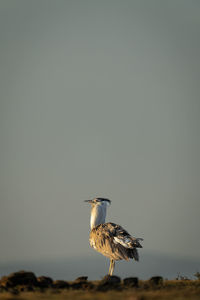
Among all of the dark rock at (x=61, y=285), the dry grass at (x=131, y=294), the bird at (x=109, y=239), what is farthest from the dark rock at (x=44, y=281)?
the bird at (x=109, y=239)

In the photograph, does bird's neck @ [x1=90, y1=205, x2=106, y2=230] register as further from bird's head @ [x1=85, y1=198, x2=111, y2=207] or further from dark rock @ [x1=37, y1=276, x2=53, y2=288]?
dark rock @ [x1=37, y1=276, x2=53, y2=288]

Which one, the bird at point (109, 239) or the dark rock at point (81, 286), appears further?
the bird at point (109, 239)

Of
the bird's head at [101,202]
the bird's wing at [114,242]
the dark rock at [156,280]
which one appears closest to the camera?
the dark rock at [156,280]

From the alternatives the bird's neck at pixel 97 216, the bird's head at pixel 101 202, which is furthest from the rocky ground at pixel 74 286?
the bird's head at pixel 101 202

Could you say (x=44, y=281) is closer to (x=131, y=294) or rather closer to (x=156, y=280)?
(x=131, y=294)

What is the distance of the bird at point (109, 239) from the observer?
21.1m

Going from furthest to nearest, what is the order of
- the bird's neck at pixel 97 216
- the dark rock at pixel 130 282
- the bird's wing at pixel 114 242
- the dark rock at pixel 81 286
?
the bird's neck at pixel 97 216 < the bird's wing at pixel 114 242 < the dark rock at pixel 130 282 < the dark rock at pixel 81 286

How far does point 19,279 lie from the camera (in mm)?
18062

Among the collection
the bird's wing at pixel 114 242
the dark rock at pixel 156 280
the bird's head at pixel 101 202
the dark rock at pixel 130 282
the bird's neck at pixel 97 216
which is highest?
the bird's head at pixel 101 202

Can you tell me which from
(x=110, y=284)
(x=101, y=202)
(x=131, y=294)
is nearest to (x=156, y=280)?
(x=110, y=284)

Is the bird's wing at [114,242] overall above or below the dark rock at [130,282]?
above

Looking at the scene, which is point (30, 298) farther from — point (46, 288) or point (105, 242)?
point (105, 242)

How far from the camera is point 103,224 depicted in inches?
942

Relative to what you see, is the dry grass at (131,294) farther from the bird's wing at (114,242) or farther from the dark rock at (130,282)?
the bird's wing at (114,242)
